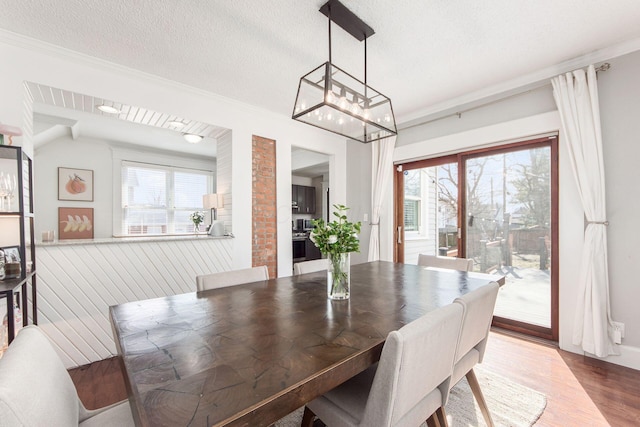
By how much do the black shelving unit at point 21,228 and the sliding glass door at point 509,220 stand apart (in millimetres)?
4065

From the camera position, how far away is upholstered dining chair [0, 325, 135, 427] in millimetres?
587

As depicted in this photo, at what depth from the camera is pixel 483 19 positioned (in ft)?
6.52

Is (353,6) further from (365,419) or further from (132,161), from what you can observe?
(132,161)

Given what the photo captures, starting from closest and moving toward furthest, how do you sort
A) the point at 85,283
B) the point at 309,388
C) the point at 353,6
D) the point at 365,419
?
the point at 309,388
the point at 365,419
the point at 353,6
the point at 85,283

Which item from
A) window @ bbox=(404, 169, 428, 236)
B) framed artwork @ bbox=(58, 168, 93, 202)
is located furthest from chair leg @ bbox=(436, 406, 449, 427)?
framed artwork @ bbox=(58, 168, 93, 202)

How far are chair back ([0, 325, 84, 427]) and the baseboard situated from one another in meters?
3.66

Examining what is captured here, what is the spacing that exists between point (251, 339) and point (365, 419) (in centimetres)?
49

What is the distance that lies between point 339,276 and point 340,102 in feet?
3.85

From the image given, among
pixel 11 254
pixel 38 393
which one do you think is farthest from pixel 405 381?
pixel 11 254

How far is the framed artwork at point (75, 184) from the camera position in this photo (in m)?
4.50

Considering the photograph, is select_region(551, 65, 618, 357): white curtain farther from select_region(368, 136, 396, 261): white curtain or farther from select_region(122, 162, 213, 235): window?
select_region(122, 162, 213, 235): window

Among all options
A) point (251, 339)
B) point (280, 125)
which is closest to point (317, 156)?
point (280, 125)

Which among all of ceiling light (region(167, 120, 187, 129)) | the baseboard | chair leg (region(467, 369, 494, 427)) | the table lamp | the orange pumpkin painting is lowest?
the baseboard

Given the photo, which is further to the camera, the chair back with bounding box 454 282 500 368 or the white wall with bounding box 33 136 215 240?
the white wall with bounding box 33 136 215 240
